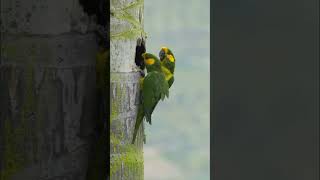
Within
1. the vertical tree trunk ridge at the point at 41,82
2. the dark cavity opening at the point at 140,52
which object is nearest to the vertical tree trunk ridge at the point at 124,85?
the dark cavity opening at the point at 140,52

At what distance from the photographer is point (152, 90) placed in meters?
0.79

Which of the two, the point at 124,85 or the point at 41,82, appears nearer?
the point at 41,82

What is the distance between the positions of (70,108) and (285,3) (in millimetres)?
398

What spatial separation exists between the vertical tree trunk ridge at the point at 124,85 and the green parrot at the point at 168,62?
0.21 ft

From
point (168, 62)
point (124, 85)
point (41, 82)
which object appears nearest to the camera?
point (41, 82)

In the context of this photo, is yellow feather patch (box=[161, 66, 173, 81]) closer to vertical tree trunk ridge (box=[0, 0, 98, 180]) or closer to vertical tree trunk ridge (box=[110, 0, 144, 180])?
vertical tree trunk ridge (box=[110, 0, 144, 180])

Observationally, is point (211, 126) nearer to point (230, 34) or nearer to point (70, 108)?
point (230, 34)

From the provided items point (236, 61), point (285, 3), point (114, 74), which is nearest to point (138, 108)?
point (114, 74)

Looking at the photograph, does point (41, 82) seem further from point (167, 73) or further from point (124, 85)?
point (167, 73)

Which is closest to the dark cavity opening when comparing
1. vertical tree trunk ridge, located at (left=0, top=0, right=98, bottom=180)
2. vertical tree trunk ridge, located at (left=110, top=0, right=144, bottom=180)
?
vertical tree trunk ridge, located at (left=110, top=0, right=144, bottom=180)

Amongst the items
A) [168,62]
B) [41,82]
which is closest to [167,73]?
[168,62]

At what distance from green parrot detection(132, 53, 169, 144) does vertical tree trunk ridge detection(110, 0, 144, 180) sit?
0.05 feet

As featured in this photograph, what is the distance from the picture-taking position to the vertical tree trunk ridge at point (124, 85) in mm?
710

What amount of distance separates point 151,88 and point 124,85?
0.08m
